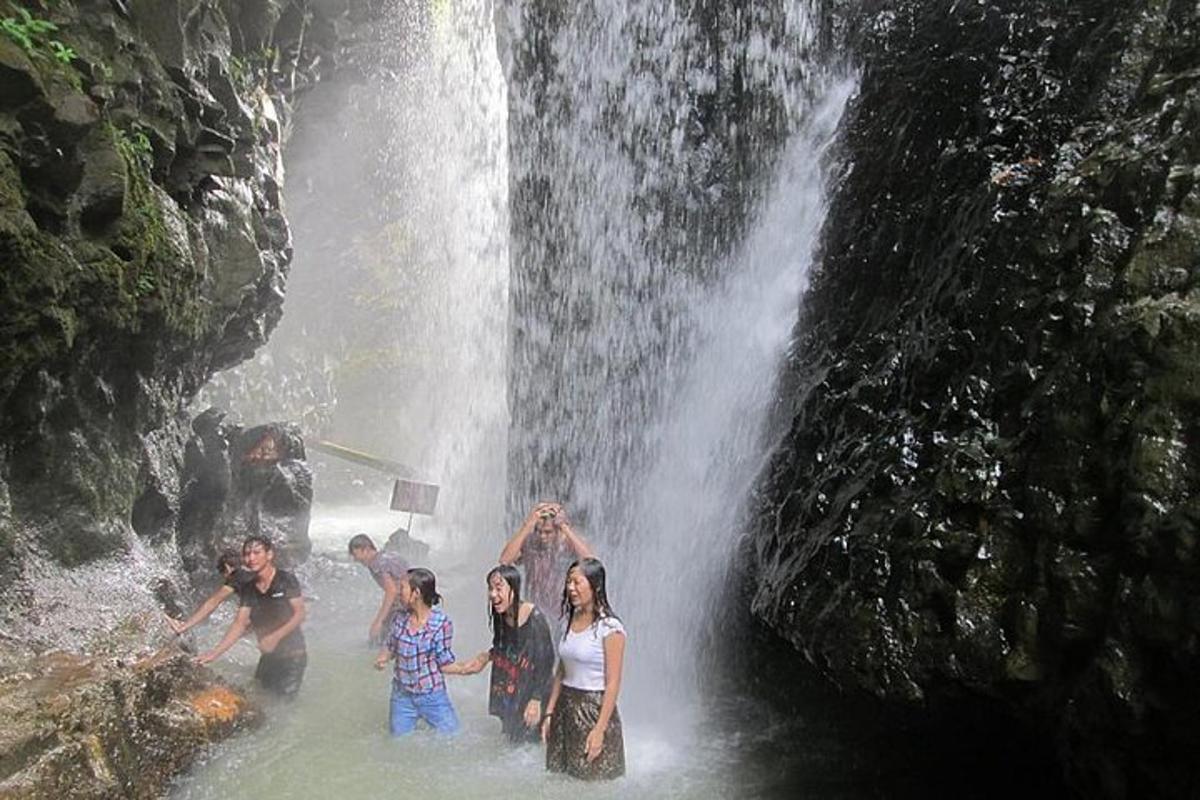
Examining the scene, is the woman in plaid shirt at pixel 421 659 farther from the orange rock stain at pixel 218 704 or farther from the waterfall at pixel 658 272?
the waterfall at pixel 658 272

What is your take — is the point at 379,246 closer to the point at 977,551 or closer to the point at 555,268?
the point at 555,268

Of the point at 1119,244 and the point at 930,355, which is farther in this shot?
the point at 930,355

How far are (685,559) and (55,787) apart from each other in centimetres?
531

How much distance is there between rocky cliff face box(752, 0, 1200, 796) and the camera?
11.7ft

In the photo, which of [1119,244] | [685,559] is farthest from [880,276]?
[685,559]

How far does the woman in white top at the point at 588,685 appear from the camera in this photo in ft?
16.1

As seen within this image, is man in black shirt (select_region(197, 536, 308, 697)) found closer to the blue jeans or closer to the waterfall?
the blue jeans

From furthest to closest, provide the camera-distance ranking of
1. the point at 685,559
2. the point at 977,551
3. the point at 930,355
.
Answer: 1. the point at 685,559
2. the point at 930,355
3. the point at 977,551

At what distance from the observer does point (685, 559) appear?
8.10 m

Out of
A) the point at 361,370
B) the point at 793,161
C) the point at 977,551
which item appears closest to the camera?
the point at 977,551

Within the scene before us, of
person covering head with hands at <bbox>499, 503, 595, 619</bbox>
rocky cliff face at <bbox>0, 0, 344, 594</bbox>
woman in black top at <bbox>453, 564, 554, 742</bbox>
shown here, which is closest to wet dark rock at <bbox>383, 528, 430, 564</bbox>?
rocky cliff face at <bbox>0, 0, 344, 594</bbox>

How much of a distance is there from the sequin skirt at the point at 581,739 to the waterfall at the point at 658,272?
1711mm

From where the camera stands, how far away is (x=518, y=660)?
18.6 feet

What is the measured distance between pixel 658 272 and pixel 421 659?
650 centimetres
